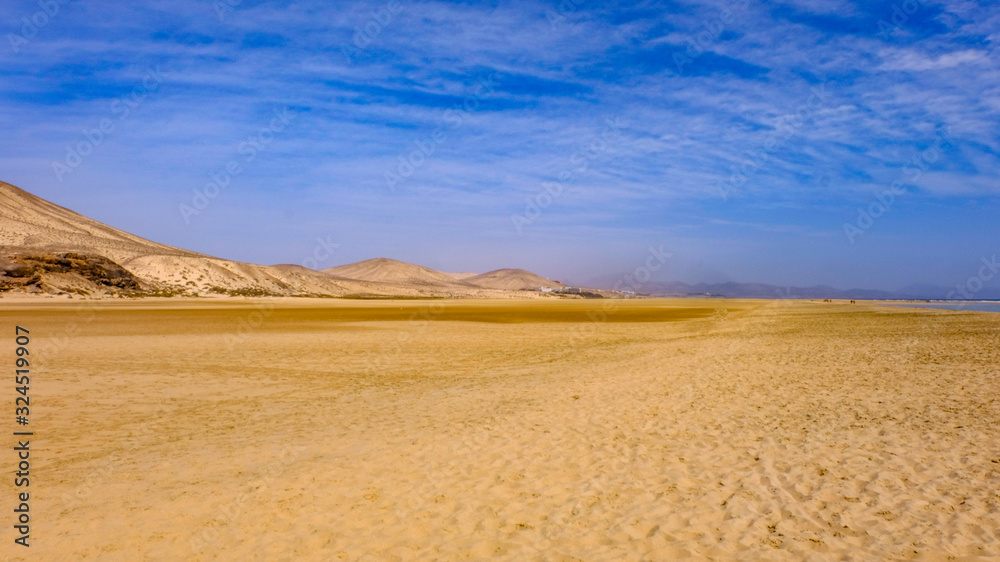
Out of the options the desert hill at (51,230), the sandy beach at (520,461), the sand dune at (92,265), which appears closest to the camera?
the sandy beach at (520,461)

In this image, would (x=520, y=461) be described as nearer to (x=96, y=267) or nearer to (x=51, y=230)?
(x=96, y=267)

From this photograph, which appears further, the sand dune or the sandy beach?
the sand dune

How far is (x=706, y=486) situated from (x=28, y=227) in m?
103

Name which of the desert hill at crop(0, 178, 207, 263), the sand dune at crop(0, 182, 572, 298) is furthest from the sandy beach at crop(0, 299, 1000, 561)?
the desert hill at crop(0, 178, 207, 263)

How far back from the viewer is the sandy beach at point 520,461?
492 centimetres

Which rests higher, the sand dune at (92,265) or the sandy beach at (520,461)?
the sand dune at (92,265)

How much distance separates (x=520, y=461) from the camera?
280 inches

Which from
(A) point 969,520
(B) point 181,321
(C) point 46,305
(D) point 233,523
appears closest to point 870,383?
(A) point 969,520

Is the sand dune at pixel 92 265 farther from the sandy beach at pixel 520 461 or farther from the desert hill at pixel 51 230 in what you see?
the sandy beach at pixel 520 461

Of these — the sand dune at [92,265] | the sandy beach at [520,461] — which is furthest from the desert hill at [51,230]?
the sandy beach at [520,461]

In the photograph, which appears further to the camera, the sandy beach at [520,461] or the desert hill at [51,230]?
the desert hill at [51,230]

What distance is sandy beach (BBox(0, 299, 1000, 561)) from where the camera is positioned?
4918 mm

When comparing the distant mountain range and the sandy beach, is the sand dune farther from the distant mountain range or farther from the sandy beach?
the sandy beach

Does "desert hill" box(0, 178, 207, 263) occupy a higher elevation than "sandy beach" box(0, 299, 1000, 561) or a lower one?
higher
